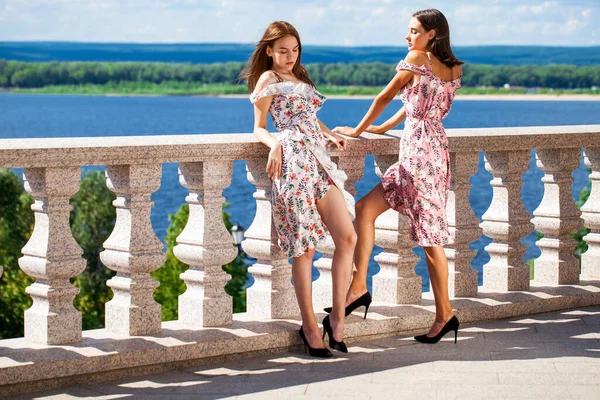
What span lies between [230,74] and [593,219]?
367ft

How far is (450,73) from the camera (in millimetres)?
5855

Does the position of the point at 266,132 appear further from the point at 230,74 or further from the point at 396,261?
the point at 230,74

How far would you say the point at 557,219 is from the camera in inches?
284

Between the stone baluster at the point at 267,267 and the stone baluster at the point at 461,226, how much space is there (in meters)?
1.19

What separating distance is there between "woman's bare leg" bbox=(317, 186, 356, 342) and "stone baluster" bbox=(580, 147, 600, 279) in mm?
2348

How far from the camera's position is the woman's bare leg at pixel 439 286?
600cm

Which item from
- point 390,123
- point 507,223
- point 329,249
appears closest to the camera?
point 390,123

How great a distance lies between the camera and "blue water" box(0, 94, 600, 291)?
82.6 m

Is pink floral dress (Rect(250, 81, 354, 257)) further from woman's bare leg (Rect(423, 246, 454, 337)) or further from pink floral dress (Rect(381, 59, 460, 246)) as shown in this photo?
woman's bare leg (Rect(423, 246, 454, 337))

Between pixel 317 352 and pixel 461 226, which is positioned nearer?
pixel 317 352

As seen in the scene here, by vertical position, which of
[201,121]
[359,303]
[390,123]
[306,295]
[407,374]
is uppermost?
[390,123]

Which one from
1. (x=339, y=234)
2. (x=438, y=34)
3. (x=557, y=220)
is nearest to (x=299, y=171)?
(x=339, y=234)

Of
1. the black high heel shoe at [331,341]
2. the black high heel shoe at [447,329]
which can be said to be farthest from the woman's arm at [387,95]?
the black high heel shoe at [447,329]

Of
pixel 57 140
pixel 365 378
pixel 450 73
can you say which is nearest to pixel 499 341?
pixel 365 378
